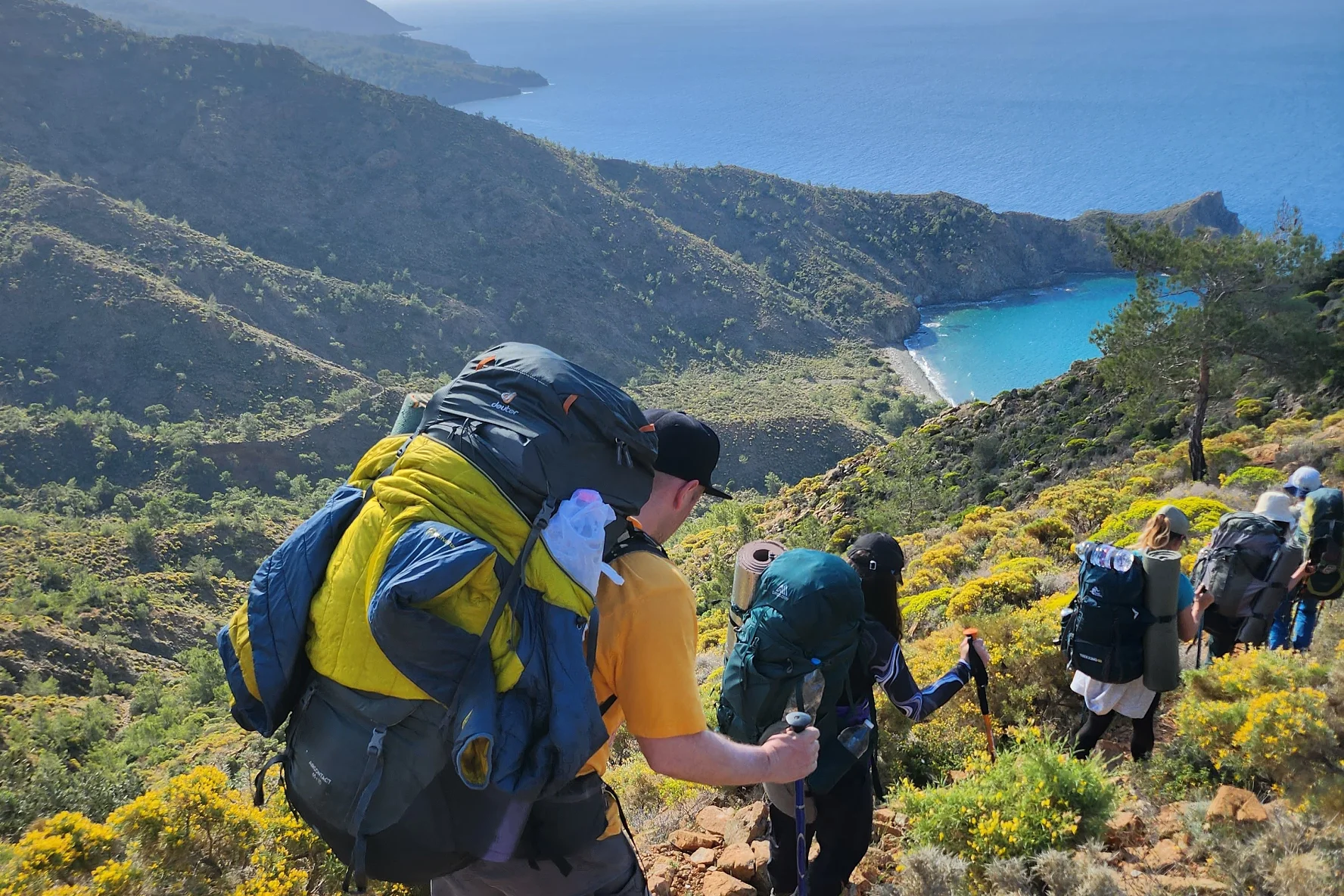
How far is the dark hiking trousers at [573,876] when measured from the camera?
196 cm

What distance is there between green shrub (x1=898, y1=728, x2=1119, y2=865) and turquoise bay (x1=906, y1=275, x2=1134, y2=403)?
201 feet

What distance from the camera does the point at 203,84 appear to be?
72.0m

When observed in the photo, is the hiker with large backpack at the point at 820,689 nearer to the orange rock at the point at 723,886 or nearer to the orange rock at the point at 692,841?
the orange rock at the point at 723,886

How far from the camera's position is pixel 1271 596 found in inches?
187

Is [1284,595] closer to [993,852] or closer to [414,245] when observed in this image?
[993,852]

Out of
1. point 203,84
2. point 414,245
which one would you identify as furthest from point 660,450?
point 203,84

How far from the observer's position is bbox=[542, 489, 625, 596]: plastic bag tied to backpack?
5.57ft

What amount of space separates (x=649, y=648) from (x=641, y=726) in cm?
19

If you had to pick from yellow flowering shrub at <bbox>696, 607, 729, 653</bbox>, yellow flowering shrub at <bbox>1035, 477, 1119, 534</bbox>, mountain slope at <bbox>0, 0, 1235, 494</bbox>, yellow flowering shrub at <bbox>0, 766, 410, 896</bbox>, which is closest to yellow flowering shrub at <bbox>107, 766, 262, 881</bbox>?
yellow flowering shrub at <bbox>0, 766, 410, 896</bbox>

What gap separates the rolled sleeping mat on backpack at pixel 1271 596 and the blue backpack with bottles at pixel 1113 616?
145 centimetres

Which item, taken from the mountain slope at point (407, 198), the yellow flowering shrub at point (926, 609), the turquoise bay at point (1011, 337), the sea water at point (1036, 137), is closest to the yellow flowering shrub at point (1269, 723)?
the yellow flowering shrub at point (926, 609)

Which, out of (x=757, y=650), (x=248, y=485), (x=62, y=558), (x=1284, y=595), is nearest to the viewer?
(x=757, y=650)

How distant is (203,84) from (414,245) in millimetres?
24502

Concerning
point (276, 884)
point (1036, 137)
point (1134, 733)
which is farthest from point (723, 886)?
point (1036, 137)
